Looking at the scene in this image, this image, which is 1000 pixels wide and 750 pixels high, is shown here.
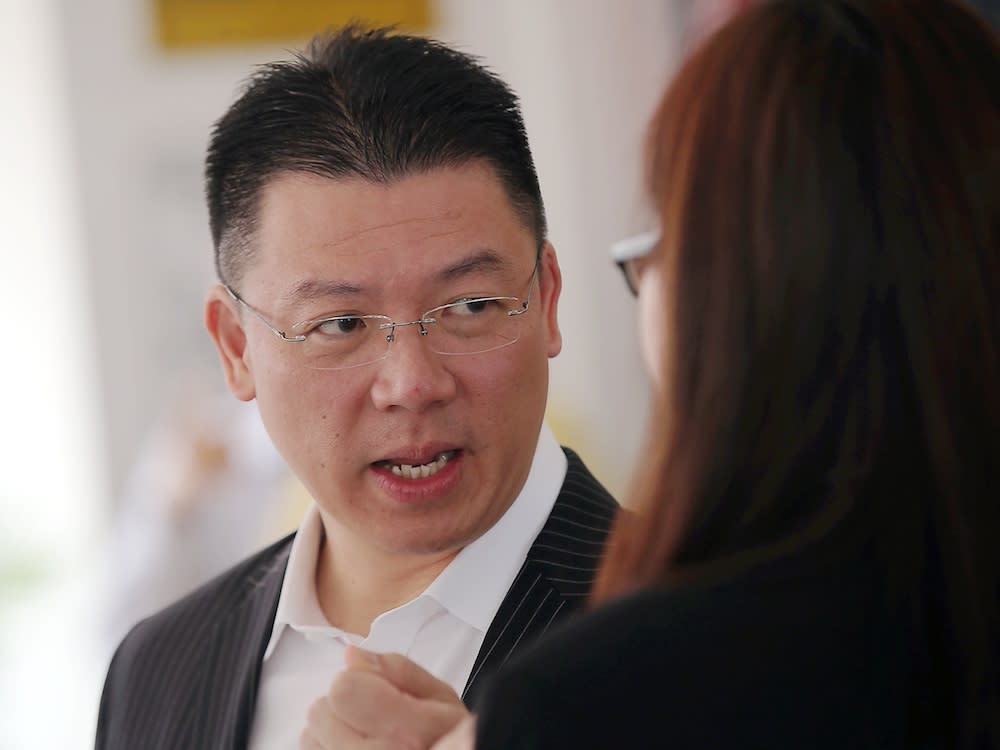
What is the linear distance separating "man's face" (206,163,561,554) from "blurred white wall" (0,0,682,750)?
295cm

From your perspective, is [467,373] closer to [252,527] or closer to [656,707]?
[656,707]

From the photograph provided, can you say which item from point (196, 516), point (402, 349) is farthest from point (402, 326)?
point (196, 516)

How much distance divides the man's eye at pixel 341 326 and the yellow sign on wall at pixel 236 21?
3.27m

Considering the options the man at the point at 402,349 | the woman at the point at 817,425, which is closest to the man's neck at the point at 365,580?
the man at the point at 402,349

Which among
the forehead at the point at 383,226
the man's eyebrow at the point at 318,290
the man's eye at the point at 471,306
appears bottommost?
the man's eye at the point at 471,306

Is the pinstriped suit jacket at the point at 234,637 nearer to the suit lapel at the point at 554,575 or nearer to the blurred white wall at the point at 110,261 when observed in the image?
the suit lapel at the point at 554,575

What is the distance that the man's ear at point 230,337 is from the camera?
4.25 ft

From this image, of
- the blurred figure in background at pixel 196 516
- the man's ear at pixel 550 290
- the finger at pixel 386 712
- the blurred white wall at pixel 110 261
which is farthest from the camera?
the blurred white wall at pixel 110 261

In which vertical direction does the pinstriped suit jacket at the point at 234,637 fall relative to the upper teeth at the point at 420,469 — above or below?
below

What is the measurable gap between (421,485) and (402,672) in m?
0.21

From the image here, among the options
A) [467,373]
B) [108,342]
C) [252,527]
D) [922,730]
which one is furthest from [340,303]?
[108,342]

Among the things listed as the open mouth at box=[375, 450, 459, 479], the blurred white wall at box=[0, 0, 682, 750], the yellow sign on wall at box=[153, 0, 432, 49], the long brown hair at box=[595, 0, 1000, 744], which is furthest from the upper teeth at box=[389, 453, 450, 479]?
the yellow sign on wall at box=[153, 0, 432, 49]

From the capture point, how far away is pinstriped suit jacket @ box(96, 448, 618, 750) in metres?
1.17

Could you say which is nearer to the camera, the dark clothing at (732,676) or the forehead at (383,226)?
the dark clothing at (732,676)
